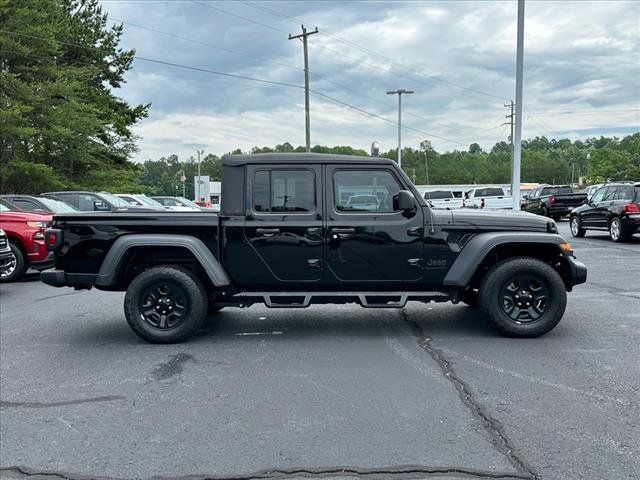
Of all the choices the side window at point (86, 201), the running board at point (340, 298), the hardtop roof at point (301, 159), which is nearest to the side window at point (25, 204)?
the side window at point (86, 201)

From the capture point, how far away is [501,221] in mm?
5848

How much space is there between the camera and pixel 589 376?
461cm

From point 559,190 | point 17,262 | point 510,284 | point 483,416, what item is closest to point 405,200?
point 510,284

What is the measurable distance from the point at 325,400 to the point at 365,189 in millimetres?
2474

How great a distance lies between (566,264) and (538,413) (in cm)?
253

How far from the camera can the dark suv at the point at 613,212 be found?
14.8m

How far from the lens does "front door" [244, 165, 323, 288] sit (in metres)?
5.72

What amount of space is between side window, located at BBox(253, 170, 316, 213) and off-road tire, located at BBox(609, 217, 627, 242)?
12.5 m

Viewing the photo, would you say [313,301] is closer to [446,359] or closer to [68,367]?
[446,359]

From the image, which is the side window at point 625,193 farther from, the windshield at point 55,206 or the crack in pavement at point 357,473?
the windshield at point 55,206

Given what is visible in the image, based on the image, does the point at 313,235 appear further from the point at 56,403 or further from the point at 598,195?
the point at 598,195

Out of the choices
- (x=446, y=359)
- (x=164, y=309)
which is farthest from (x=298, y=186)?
(x=446, y=359)

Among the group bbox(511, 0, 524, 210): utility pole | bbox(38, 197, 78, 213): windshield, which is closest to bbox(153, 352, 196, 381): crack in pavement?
bbox(38, 197, 78, 213): windshield

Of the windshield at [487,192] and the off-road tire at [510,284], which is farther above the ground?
the windshield at [487,192]
